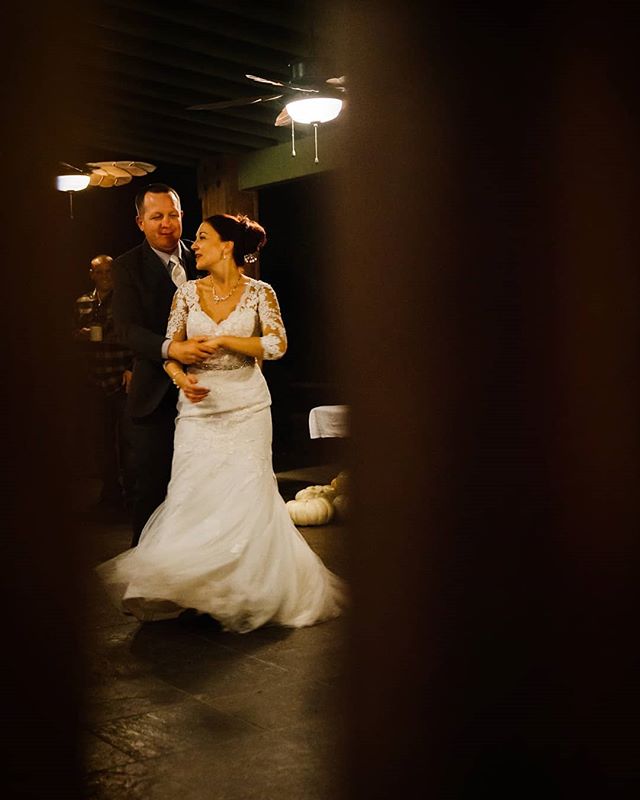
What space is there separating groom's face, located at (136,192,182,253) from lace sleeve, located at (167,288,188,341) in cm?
37

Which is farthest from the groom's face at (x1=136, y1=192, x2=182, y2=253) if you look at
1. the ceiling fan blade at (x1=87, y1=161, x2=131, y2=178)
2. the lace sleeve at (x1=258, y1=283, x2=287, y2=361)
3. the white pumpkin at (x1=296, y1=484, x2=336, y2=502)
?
the ceiling fan blade at (x1=87, y1=161, x2=131, y2=178)

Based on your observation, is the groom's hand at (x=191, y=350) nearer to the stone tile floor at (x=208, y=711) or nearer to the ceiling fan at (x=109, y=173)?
the stone tile floor at (x=208, y=711)

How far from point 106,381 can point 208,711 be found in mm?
4772

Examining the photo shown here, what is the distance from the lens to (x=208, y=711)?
3.02 metres

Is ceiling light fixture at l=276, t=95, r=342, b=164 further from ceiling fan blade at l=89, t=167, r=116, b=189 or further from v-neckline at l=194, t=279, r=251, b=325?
v-neckline at l=194, t=279, r=251, b=325

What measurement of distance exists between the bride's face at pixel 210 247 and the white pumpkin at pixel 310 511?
2.85m

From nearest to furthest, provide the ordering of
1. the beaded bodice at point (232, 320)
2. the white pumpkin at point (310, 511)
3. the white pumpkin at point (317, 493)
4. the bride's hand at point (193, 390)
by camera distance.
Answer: the bride's hand at point (193, 390) < the beaded bodice at point (232, 320) < the white pumpkin at point (310, 511) < the white pumpkin at point (317, 493)

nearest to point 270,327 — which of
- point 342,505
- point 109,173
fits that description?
point 342,505

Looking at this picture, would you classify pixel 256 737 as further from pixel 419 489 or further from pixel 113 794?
pixel 419 489

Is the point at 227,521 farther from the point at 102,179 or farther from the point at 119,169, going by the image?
the point at 102,179

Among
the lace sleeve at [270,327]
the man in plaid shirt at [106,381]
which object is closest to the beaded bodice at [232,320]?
the lace sleeve at [270,327]

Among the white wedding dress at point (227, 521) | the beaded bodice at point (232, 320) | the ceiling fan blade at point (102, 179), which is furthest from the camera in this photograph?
the ceiling fan blade at point (102, 179)

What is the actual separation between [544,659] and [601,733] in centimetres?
9

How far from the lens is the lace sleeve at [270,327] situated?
4.16 m
